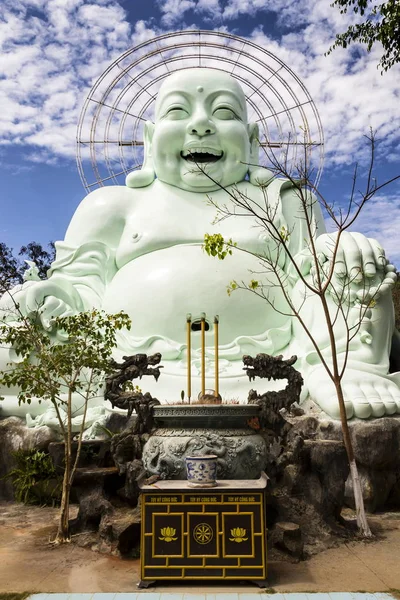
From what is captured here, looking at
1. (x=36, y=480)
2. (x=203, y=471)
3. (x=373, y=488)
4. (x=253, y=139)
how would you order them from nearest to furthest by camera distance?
(x=203, y=471) < (x=373, y=488) < (x=36, y=480) < (x=253, y=139)

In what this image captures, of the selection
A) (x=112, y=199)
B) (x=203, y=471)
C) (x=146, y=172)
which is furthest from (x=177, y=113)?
(x=203, y=471)

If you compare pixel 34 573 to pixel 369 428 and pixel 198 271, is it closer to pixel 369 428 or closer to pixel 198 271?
pixel 369 428

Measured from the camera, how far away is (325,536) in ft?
14.4

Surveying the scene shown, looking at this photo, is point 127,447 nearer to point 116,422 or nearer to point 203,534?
point 203,534

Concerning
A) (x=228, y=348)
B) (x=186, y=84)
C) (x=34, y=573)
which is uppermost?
(x=186, y=84)

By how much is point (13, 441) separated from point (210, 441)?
296 cm

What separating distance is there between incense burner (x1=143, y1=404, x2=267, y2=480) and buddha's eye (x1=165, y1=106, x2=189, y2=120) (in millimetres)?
5888

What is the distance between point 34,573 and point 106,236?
5.93 meters

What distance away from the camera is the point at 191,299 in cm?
766

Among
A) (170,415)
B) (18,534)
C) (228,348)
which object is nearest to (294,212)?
(228,348)

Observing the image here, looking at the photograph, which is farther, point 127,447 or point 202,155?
point 202,155

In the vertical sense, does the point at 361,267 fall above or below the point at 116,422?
above

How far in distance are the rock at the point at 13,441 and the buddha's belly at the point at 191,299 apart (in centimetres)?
213

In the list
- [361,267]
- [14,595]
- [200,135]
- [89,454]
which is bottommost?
[14,595]
